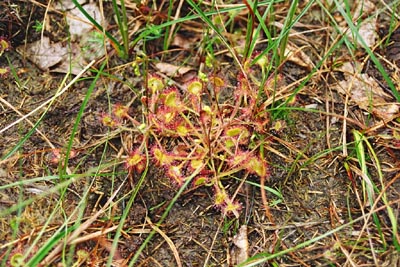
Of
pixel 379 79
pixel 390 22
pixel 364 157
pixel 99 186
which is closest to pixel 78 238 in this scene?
pixel 99 186

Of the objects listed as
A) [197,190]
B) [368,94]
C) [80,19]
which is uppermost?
[80,19]

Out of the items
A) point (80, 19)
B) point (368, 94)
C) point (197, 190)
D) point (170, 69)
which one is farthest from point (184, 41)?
point (368, 94)

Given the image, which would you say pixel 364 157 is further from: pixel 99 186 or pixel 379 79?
pixel 99 186

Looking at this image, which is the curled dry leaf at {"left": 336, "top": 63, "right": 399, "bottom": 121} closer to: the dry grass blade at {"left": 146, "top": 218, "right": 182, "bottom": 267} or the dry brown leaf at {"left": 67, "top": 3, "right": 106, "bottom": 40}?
the dry grass blade at {"left": 146, "top": 218, "right": 182, "bottom": 267}

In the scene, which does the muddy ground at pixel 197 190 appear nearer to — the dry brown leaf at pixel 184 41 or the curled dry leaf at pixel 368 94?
the curled dry leaf at pixel 368 94

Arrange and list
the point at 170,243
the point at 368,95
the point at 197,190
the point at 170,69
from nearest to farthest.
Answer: the point at 170,243 < the point at 197,190 < the point at 368,95 < the point at 170,69

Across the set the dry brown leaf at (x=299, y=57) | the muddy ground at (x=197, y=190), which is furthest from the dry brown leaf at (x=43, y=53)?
the dry brown leaf at (x=299, y=57)

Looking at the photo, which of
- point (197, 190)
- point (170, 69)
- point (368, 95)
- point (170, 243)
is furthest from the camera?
point (170, 69)

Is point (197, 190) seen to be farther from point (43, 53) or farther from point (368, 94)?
point (43, 53)
